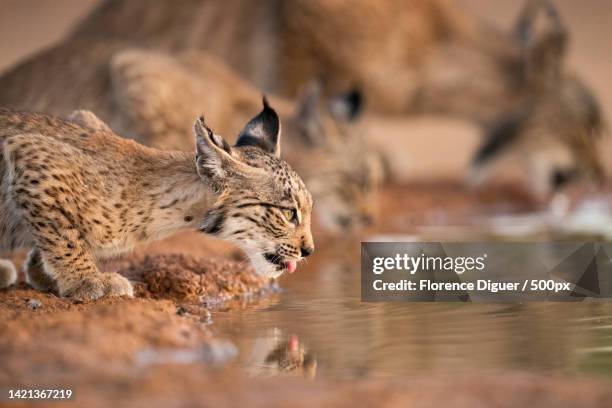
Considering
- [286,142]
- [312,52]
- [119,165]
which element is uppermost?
[312,52]

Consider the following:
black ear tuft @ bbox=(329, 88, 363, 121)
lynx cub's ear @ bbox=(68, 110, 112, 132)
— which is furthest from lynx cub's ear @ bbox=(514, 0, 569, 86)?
lynx cub's ear @ bbox=(68, 110, 112, 132)

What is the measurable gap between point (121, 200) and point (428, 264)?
9.67 ft

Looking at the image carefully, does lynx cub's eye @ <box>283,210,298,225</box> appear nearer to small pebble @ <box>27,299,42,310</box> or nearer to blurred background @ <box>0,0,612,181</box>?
small pebble @ <box>27,299,42,310</box>

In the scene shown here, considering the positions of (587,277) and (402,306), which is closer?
(402,306)

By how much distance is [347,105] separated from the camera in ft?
36.3

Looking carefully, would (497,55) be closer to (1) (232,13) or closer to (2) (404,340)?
(1) (232,13)

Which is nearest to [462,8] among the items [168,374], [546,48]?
[546,48]

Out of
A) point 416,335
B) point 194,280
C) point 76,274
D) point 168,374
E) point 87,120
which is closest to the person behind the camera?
point 168,374

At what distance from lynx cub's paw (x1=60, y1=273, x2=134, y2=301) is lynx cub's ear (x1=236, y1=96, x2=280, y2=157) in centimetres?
109

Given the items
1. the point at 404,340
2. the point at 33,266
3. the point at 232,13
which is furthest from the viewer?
the point at 232,13

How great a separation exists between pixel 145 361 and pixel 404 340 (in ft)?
4.60

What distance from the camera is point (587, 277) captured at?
23.8ft

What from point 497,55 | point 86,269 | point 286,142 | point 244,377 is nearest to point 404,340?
point 244,377

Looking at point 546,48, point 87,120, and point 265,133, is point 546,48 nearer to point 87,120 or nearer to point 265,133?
point 265,133
